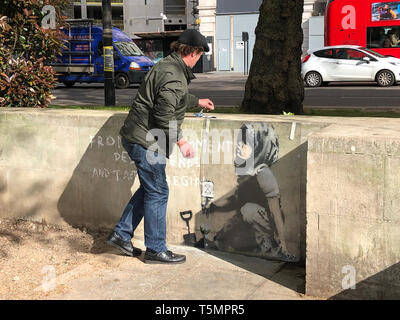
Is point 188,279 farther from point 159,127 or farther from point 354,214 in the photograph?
point 354,214

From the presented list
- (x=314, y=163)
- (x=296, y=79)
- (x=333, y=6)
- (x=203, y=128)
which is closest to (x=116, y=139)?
(x=203, y=128)

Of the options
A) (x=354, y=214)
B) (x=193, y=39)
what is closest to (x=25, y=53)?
(x=193, y=39)

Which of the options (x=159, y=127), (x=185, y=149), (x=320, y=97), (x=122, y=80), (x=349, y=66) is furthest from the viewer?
(x=122, y=80)

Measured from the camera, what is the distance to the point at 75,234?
17.5 feet

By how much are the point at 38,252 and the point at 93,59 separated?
19.5m

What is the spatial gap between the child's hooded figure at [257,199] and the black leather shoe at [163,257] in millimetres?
495

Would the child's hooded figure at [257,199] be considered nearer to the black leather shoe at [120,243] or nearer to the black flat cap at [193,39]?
the black flat cap at [193,39]

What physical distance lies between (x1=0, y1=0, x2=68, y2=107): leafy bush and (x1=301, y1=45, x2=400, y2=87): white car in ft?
54.2

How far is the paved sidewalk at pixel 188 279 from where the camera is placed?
152 inches

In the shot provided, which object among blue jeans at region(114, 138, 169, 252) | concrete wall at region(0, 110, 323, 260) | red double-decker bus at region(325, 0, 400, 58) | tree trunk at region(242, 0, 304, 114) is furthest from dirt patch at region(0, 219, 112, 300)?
red double-decker bus at region(325, 0, 400, 58)

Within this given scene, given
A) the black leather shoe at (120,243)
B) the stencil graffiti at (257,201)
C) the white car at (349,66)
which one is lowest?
the black leather shoe at (120,243)

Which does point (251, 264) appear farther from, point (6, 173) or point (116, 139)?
point (6, 173)

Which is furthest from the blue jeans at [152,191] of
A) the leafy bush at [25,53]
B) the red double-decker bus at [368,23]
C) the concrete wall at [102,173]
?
the red double-decker bus at [368,23]

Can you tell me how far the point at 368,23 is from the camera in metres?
24.6
